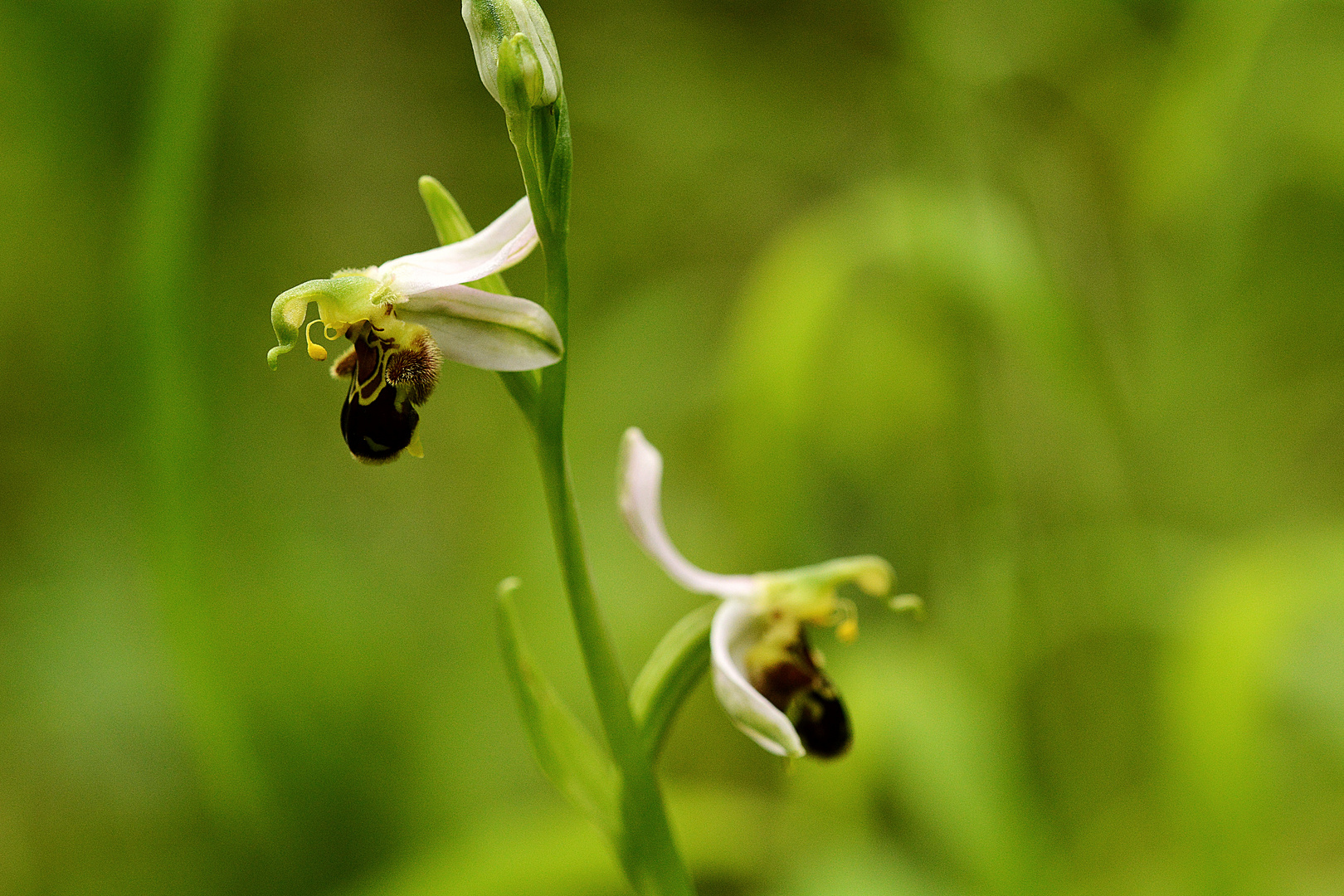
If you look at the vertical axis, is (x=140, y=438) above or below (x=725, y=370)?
above

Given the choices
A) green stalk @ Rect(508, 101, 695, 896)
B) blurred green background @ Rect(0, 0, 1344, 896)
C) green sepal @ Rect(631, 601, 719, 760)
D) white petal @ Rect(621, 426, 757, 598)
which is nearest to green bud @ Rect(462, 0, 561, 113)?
green stalk @ Rect(508, 101, 695, 896)

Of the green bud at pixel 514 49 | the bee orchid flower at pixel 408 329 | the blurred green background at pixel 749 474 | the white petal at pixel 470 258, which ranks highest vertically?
the green bud at pixel 514 49

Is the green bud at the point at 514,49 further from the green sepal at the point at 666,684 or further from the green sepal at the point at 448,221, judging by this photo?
the green sepal at the point at 666,684

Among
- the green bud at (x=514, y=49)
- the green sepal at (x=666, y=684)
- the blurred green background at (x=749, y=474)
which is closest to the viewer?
the green bud at (x=514, y=49)

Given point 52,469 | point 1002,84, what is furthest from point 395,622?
point 1002,84

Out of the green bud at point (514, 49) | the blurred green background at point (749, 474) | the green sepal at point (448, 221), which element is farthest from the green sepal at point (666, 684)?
the blurred green background at point (749, 474)

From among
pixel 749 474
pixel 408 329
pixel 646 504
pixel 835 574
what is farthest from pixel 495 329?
pixel 749 474

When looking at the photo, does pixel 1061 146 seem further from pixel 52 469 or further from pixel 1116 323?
pixel 52 469
